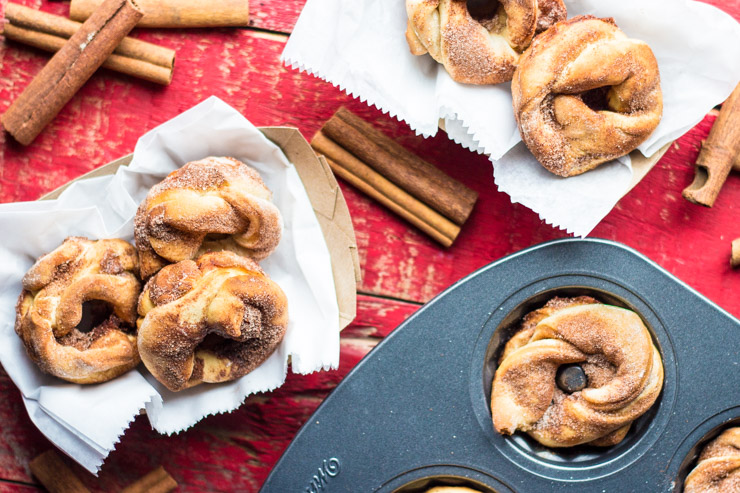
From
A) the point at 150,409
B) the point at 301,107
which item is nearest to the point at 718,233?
the point at 301,107

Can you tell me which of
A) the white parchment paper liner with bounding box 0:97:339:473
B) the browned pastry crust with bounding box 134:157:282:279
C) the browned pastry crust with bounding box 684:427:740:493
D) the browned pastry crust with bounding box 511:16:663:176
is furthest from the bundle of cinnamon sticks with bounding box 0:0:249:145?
the browned pastry crust with bounding box 684:427:740:493

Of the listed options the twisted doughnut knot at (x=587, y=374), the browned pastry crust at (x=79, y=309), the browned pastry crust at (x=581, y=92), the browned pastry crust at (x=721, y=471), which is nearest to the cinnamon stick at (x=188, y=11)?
the browned pastry crust at (x=79, y=309)

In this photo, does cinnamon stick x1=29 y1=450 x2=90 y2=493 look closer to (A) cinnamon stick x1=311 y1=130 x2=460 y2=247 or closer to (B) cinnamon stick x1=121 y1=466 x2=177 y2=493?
(B) cinnamon stick x1=121 y1=466 x2=177 y2=493

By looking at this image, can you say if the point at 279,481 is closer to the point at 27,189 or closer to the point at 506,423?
the point at 506,423

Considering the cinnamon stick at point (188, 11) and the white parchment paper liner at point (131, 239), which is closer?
the white parchment paper liner at point (131, 239)

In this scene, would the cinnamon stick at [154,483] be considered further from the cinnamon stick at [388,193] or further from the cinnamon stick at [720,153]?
the cinnamon stick at [720,153]

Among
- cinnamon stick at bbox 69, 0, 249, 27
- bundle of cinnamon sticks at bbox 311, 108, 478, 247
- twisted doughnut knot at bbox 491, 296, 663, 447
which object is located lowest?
twisted doughnut knot at bbox 491, 296, 663, 447
